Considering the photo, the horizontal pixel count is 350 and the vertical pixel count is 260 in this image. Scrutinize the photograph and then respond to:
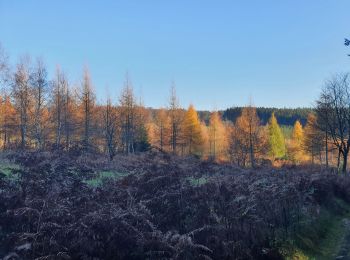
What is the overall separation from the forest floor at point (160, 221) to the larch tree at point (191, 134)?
35.8 m

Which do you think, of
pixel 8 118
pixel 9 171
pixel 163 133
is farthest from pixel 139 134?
pixel 9 171

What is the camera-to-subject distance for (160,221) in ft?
26.6

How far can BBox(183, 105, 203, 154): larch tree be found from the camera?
4876cm

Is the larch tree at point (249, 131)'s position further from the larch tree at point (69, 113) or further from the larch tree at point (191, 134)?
the larch tree at point (69, 113)

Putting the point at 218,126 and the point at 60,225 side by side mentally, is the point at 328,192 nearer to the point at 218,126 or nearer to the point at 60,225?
the point at 60,225

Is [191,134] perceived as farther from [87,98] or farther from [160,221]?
[160,221]

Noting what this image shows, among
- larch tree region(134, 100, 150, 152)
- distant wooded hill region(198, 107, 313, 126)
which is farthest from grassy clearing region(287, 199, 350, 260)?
distant wooded hill region(198, 107, 313, 126)

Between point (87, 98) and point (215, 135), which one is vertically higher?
point (87, 98)

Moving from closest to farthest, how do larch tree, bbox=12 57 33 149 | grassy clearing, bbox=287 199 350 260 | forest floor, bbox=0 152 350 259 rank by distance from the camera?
forest floor, bbox=0 152 350 259 → grassy clearing, bbox=287 199 350 260 → larch tree, bbox=12 57 33 149

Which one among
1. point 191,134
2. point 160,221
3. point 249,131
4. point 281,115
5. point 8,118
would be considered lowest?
point 160,221

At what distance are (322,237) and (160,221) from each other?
6.16 meters

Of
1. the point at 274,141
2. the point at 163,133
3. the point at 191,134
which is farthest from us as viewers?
the point at 274,141

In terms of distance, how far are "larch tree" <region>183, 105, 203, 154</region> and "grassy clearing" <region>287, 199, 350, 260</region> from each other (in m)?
34.8

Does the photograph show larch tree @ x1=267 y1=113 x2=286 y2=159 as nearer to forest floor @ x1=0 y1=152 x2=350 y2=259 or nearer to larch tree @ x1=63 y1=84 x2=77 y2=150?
larch tree @ x1=63 y1=84 x2=77 y2=150
